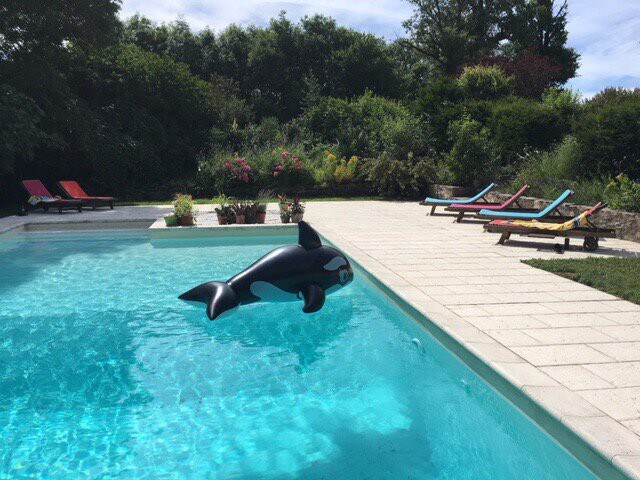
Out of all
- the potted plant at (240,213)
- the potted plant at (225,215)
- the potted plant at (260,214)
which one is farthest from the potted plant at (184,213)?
the potted plant at (260,214)

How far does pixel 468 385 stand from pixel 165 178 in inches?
745

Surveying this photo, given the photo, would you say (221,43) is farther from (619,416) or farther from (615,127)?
(619,416)

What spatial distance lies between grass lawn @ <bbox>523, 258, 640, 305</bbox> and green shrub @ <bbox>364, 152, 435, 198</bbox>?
10227 mm

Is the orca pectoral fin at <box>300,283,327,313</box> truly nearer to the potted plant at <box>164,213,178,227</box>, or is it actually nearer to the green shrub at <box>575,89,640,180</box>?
the potted plant at <box>164,213,178,227</box>

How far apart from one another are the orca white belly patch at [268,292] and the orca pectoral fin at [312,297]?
0.52 feet

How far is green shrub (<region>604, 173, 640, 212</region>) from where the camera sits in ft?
31.0

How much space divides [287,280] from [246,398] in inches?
45.7

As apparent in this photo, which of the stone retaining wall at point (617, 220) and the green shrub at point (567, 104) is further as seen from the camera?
the green shrub at point (567, 104)

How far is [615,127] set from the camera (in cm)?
1134

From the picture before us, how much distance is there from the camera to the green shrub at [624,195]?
945 cm

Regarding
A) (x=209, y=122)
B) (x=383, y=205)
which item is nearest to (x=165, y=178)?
(x=209, y=122)

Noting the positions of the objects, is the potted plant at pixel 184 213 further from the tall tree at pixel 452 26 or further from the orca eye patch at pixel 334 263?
the tall tree at pixel 452 26

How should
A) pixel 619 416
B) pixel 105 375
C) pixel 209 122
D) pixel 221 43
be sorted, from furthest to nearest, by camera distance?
1. pixel 221 43
2. pixel 209 122
3. pixel 105 375
4. pixel 619 416

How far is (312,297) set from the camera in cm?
486
